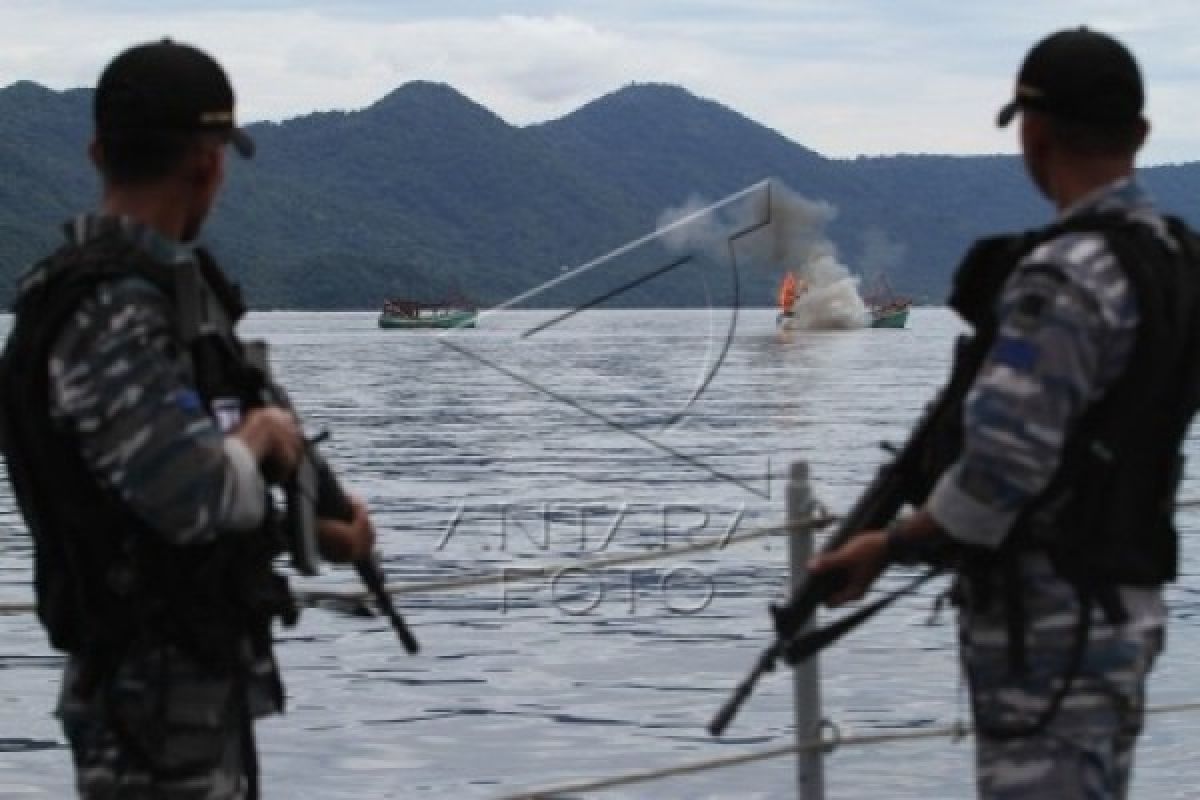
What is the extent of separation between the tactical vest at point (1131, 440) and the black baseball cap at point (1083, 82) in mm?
239

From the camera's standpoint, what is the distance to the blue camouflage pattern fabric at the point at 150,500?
4.12 metres

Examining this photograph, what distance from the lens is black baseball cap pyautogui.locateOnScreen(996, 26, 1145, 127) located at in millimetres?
4680

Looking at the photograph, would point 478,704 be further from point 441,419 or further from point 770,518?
point 441,419

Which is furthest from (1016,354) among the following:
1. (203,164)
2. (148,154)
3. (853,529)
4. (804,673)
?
(804,673)

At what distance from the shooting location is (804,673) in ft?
21.8

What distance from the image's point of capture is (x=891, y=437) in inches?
2623

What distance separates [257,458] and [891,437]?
2481 inches

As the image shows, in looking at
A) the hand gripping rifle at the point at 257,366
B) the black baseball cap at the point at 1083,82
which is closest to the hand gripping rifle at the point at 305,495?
the hand gripping rifle at the point at 257,366

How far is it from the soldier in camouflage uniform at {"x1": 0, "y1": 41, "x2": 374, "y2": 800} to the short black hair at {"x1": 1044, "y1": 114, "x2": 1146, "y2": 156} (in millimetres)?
1708

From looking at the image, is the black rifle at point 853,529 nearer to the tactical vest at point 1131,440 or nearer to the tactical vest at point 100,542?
the tactical vest at point 1131,440

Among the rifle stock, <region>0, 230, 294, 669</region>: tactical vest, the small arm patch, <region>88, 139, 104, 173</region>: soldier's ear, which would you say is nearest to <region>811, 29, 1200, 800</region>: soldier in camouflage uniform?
the small arm patch

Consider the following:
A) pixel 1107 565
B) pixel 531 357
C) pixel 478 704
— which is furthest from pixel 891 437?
pixel 531 357

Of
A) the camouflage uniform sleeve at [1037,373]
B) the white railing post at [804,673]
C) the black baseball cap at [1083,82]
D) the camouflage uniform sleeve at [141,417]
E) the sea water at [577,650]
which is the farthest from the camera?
the sea water at [577,650]

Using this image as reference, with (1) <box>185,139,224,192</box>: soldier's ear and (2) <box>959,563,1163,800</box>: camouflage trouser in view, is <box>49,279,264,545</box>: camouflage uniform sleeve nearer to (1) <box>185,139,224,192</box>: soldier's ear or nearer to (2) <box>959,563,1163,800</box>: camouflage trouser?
(1) <box>185,139,224,192</box>: soldier's ear
